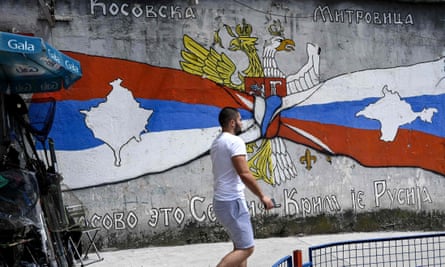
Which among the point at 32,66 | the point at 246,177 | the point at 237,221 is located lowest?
the point at 237,221

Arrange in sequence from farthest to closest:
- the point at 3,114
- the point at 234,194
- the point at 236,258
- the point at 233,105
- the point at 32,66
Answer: the point at 233,105, the point at 3,114, the point at 32,66, the point at 234,194, the point at 236,258

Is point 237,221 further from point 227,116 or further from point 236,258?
point 227,116

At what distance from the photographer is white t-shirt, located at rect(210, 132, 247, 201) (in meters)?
5.26

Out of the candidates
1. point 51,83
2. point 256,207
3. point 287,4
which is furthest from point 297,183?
point 51,83

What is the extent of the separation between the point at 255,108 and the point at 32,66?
3.29m

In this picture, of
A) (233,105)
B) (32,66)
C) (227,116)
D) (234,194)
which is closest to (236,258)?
(234,194)

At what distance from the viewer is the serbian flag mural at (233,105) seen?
8.02 m

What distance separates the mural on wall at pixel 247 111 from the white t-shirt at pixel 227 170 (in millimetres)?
3096

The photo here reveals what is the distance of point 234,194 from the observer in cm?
526

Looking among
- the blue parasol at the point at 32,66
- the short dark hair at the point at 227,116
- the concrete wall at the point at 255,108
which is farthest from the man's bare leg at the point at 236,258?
the concrete wall at the point at 255,108

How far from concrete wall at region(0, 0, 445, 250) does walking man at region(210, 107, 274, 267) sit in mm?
3062

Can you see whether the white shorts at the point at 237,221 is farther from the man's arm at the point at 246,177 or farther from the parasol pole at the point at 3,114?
the parasol pole at the point at 3,114

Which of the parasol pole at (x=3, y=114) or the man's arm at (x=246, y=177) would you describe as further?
the parasol pole at (x=3, y=114)

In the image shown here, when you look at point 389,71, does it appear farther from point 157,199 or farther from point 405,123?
point 157,199
